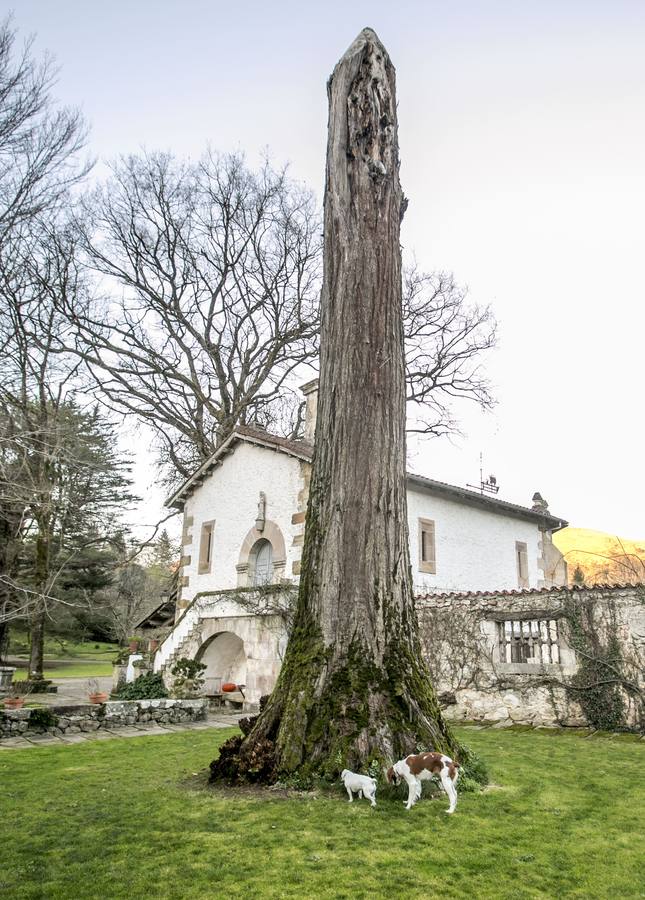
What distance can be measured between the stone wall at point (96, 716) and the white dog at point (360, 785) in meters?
6.63

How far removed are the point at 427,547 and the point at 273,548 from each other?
13.1 feet

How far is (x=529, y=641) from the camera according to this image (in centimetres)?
1125

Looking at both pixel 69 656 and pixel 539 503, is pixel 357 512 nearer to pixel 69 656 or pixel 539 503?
pixel 539 503

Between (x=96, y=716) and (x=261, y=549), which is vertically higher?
(x=261, y=549)

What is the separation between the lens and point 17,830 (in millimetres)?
4457

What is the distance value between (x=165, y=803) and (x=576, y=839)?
301 cm

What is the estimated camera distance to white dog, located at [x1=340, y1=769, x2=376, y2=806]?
15.9 ft

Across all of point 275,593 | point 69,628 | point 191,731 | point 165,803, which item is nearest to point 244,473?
point 275,593

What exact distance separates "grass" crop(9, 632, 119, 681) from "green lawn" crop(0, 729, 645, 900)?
74.0 ft

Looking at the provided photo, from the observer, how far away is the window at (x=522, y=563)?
1906 centimetres

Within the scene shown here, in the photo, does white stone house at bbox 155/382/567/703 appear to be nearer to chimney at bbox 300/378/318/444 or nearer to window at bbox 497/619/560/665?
chimney at bbox 300/378/318/444

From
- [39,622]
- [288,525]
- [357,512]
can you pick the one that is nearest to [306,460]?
[288,525]

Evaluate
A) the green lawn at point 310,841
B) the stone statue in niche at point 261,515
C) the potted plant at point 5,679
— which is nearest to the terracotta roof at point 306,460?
the stone statue in niche at point 261,515

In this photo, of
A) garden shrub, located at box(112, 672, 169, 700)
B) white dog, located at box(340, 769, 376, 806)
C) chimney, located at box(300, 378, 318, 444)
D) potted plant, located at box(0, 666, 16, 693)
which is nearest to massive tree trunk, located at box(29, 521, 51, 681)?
potted plant, located at box(0, 666, 16, 693)
